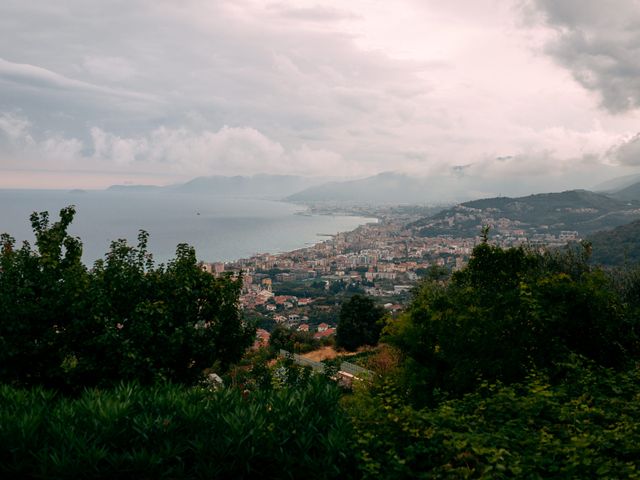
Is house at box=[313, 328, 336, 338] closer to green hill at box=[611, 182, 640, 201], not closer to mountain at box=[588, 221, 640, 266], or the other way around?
mountain at box=[588, 221, 640, 266]

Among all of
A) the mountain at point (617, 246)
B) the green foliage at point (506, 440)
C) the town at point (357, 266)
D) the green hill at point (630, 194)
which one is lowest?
the town at point (357, 266)

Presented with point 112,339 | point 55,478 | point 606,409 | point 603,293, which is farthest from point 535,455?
point 112,339

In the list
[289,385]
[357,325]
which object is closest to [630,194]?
[357,325]

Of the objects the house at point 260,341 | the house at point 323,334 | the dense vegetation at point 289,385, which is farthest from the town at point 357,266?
the dense vegetation at point 289,385

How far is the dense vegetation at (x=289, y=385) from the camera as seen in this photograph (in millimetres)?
3385

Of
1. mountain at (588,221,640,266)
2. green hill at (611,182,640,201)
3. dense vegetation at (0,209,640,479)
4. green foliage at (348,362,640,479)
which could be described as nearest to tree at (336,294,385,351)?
dense vegetation at (0,209,640,479)

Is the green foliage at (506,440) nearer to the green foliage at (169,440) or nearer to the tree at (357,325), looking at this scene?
the green foliage at (169,440)

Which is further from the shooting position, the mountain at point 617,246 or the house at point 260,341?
the mountain at point 617,246

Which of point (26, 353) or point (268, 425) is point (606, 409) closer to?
point (268, 425)

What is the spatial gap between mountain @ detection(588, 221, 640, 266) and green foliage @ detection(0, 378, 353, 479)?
121 feet

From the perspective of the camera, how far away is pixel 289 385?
17.5 feet

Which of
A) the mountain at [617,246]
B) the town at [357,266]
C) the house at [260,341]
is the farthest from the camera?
the mountain at [617,246]

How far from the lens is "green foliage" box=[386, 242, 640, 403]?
19.7 ft

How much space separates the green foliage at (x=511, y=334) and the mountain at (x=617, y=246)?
32.0 meters
